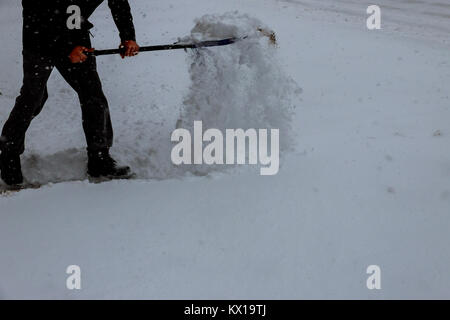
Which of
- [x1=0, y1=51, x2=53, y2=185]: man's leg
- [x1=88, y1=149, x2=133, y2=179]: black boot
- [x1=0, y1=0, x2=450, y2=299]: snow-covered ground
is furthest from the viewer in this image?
[x1=88, y1=149, x2=133, y2=179]: black boot

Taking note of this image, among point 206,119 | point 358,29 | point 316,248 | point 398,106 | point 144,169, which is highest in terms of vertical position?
point 358,29

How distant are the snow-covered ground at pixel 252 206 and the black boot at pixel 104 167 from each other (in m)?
0.14

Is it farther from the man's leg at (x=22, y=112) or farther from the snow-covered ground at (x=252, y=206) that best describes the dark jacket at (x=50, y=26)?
the snow-covered ground at (x=252, y=206)

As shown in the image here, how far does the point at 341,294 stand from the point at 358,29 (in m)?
4.72

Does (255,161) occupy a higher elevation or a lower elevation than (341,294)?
higher

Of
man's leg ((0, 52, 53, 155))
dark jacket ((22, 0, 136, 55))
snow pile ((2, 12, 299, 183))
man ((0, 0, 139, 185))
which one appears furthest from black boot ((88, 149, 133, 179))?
dark jacket ((22, 0, 136, 55))

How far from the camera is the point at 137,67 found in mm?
4219

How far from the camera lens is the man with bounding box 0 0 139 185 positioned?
2242 millimetres

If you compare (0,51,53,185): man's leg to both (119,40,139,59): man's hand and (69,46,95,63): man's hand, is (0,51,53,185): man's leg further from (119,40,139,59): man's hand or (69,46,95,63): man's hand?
(119,40,139,59): man's hand

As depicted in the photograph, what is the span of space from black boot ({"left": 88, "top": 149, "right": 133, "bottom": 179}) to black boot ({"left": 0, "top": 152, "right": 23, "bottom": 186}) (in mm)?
430

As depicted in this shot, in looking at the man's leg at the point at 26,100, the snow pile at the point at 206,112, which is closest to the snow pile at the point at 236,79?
the snow pile at the point at 206,112

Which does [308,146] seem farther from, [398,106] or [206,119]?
[398,106]

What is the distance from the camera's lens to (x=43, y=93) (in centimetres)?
247

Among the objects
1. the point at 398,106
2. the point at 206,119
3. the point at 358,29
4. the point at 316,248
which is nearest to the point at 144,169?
the point at 206,119
